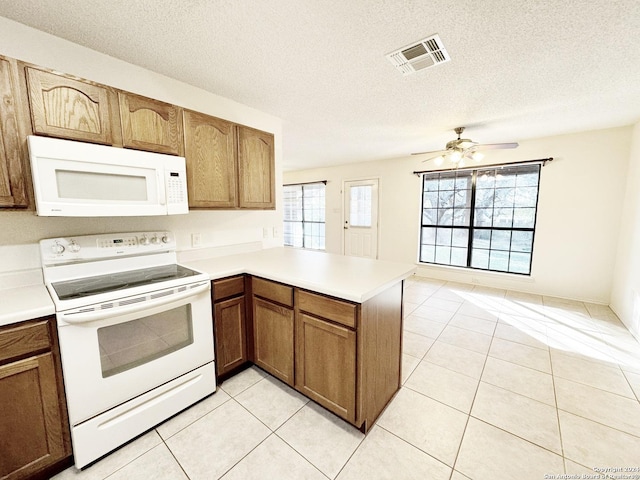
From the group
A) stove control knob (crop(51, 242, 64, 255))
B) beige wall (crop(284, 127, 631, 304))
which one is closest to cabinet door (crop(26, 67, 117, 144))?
stove control knob (crop(51, 242, 64, 255))

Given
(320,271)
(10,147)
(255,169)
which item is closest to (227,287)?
(320,271)

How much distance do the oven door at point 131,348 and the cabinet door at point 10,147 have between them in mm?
687

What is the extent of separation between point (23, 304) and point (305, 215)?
5.91 m

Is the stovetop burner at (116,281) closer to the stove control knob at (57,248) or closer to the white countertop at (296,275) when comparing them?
the white countertop at (296,275)

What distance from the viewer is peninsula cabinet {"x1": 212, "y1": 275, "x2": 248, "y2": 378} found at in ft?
6.14

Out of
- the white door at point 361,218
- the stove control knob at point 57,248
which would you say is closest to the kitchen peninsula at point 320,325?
the stove control knob at point 57,248

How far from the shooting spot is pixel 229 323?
6.39 ft

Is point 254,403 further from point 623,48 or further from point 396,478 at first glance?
point 623,48

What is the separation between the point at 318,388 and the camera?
1664mm

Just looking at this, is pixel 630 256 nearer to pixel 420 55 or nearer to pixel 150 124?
pixel 420 55

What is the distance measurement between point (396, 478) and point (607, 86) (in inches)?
131

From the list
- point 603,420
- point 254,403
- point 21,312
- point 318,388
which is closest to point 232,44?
point 21,312

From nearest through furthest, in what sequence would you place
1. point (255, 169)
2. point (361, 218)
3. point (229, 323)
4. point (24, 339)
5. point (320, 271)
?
point (24, 339) → point (320, 271) → point (229, 323) → point (255, 169) → point (361, 218)

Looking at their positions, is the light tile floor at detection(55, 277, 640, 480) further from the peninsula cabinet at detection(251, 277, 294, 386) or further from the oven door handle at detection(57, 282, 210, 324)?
the oven door handle at detection(57, 282, 210, 324)
